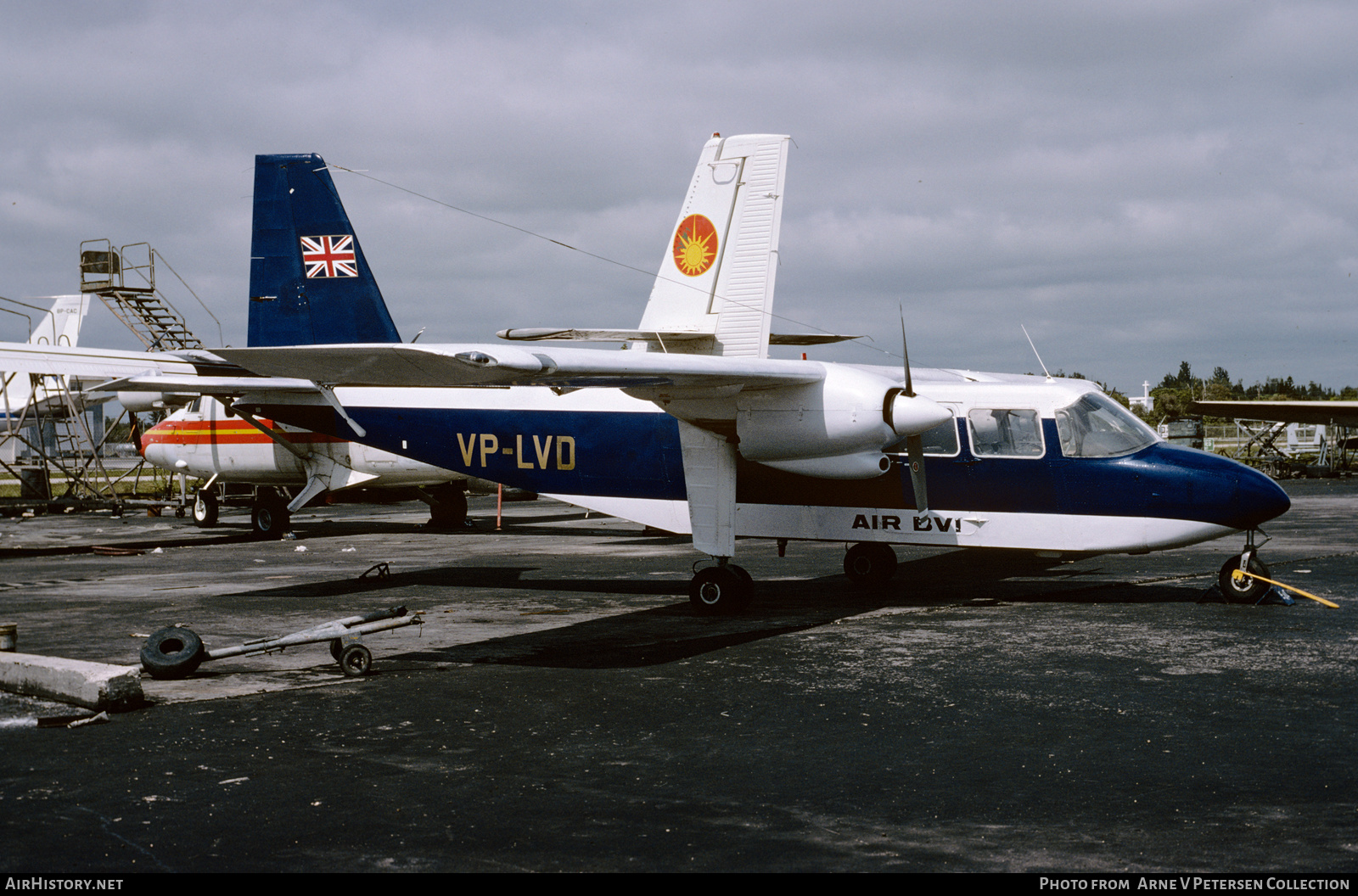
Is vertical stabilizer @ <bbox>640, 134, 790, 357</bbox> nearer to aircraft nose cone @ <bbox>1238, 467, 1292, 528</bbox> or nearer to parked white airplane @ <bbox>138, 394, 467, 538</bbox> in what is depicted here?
aircraft nose cone @ <bbox>1238, 467, 1292, 528</bbox>

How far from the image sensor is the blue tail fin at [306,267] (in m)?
18.9

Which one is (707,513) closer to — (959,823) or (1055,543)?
(1055,543)

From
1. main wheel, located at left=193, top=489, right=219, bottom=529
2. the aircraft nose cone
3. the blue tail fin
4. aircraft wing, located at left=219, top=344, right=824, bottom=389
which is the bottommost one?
main wheel, located at left=193, top=489, right=219, bottom=529

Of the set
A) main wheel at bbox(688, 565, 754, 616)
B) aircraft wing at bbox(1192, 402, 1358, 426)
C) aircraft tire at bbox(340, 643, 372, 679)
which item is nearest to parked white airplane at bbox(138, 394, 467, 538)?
main wheel at bbox(688, 565, 754, 616)

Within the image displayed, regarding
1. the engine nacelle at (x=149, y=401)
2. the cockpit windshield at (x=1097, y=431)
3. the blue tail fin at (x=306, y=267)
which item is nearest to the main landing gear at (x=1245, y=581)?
the cockpit windshield at (x=1097, y=431)

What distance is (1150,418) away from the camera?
3130 inches

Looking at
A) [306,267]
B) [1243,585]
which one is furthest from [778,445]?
[306,267]

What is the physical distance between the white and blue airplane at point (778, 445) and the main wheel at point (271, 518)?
999cm

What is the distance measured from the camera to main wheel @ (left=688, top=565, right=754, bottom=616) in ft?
41.3

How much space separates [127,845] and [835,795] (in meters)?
3.58

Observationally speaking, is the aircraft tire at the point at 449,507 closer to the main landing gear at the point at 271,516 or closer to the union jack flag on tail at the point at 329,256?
the main landing gear at the point at 271,516

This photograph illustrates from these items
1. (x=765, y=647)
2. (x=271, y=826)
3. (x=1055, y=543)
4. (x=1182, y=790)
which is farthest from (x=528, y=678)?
Answer: (x=1055, y=543)

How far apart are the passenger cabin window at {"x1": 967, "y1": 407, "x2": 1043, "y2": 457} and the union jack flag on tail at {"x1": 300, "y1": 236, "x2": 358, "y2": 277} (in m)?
11.5

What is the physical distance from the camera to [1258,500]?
480 inches
